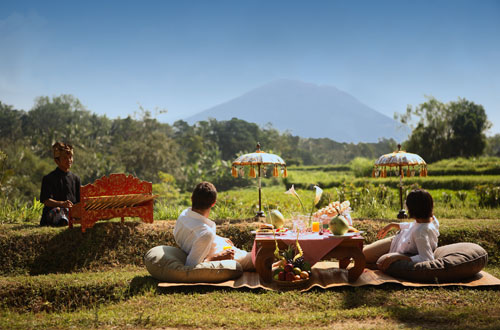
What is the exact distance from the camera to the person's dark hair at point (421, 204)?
15.6 feet

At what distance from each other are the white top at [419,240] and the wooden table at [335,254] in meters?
0.58

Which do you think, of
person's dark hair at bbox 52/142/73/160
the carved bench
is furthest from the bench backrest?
person's dark hair at bbox 52/142/73/160

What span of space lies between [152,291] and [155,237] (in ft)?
6.31

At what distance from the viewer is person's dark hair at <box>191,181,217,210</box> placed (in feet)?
16.4

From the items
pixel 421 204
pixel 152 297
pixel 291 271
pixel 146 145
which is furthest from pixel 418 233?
pixel 146 145

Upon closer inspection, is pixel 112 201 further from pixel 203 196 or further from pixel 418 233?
pixel 418 233

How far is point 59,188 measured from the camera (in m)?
6.46

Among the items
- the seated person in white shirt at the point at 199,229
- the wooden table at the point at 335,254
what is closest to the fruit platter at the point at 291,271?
the wooden table at the point at 335,254

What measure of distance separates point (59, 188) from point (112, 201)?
96 centimetres

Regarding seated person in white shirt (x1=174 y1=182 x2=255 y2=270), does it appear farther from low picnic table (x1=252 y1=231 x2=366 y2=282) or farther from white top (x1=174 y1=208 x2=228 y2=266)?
low picnic table (x1=252 y1=231 x2=366 y2=282)

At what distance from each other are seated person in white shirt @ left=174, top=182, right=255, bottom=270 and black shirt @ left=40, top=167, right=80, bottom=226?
7.97 ft

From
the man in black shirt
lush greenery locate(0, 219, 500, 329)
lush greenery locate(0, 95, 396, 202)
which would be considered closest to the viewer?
lush greenery locate(0, 219, 500, 329)

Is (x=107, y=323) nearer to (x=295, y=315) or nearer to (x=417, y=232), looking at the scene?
(x=295, y=315)

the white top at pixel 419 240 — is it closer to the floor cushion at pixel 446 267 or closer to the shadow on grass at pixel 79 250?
the floor cushion at pixel 446 267
